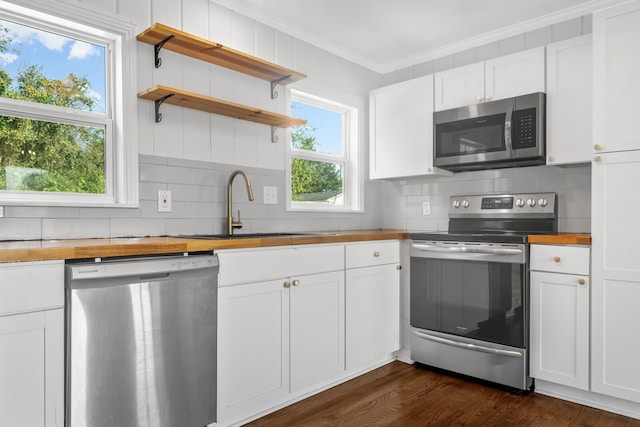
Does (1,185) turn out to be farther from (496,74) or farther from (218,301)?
(496,74)

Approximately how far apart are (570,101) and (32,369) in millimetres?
3066

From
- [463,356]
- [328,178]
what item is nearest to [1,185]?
[328,178]

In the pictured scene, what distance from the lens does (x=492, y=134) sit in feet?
9.74

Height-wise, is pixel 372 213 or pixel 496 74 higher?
pixel 496 74

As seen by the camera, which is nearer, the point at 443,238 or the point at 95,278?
the point at 95,278

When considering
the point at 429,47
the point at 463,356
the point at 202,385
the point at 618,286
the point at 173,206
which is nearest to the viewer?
the point at 202,385

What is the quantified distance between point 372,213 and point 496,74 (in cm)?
151

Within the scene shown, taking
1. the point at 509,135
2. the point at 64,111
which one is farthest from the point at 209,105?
the point at 509,135

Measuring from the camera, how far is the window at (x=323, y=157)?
11.0 ft

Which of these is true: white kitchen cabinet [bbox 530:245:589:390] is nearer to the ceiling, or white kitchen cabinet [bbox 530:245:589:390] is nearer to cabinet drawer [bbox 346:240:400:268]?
cabinet drawer [bbox 346:240:400:268]

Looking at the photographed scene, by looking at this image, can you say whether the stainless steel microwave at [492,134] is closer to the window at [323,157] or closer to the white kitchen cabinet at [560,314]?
the white kitchen cabinet at [560,314]

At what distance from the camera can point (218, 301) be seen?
6.72 ft

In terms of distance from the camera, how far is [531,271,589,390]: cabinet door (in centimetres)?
244

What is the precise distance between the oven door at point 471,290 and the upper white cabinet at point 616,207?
1.28 ft
